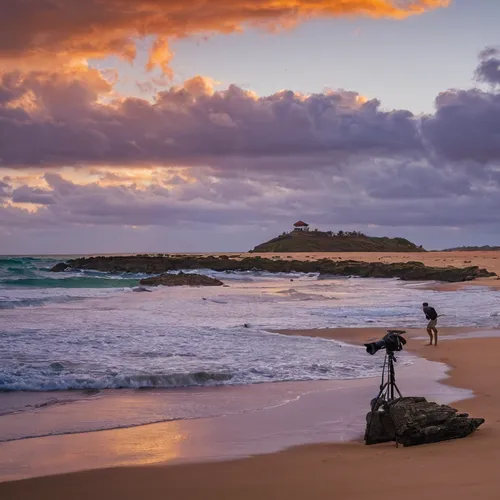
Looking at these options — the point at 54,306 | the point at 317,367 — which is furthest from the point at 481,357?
the point at 54,306

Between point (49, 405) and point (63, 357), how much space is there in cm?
448

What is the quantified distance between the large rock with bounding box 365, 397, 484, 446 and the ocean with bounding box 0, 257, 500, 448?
3069 millimetres

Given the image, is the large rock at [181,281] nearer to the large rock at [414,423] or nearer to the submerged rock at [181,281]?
the submerged rock at [181,281]

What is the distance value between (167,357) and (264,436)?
7365 millimetres

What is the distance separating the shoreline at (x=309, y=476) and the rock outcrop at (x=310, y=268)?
4793 centimetres

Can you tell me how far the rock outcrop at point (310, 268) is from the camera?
Answer: 57.6 metres

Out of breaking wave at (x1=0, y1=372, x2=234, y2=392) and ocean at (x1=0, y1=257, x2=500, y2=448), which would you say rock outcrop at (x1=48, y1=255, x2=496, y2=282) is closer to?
ocean at (x1=0, y1=257, x2=500, y2=448)

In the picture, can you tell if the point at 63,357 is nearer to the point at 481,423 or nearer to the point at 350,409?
the point at 350,409

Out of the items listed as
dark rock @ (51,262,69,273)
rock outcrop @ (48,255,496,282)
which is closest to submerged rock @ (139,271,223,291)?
rock outcrop @ (48,255,496,282)

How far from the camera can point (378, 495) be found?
6613mm

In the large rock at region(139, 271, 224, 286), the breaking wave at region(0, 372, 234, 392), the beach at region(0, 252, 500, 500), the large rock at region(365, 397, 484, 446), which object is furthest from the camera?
the large rock at region(139, 271, 224, 286)

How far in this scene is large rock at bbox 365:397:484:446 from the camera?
28.2 ft

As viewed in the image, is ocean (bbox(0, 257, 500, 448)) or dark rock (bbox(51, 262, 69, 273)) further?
dark rock (bbox(51, 262, 69, 273))

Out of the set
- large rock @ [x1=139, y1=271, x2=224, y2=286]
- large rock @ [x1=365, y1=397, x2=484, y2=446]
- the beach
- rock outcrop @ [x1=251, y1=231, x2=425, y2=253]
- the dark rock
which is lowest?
the beach
